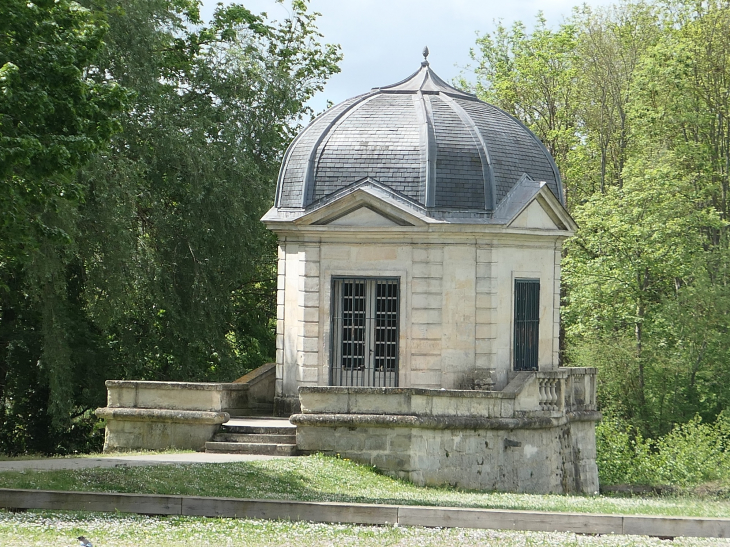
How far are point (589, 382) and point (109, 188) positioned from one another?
34.5 feet

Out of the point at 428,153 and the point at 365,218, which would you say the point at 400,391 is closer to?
the point at 365,218

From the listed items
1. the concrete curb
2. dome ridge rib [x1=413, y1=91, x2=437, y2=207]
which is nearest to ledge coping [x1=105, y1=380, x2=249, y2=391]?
dome ridge rib [x1=413, y1=91, x2=437, y2=207]

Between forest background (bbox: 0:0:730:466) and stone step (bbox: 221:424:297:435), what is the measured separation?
13.3ft

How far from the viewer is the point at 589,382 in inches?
910

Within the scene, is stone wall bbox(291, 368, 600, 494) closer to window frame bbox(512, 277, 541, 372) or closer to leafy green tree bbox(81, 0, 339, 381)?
window frame bbox(512, 277, 541, 372)

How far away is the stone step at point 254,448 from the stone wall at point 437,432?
22cm

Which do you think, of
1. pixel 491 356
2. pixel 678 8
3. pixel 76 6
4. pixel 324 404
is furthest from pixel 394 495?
pixel 678 8

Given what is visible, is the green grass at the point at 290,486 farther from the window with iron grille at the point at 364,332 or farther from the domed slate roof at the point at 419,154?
the domed slate roof at the point at 419,154

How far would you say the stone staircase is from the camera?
19.2 m

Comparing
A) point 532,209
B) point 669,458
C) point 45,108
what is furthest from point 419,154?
point 669,458

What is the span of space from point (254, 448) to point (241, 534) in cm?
730

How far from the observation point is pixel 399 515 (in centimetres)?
1302

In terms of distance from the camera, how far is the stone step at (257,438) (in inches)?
768

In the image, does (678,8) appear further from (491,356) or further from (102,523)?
(102,523)
